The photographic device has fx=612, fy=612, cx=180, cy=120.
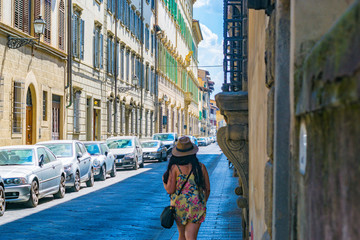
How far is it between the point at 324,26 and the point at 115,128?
121 ft

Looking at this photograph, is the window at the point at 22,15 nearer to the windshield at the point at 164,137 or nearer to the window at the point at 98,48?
the window at the point at 98,48

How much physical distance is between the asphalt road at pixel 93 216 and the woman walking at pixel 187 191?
3202mm

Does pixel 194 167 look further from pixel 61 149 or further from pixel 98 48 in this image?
pixel 98 48

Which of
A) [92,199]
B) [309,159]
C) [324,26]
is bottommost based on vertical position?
[92,199]

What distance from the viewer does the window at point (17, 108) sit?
22.5m

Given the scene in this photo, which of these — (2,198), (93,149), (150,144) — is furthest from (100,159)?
(150,144)

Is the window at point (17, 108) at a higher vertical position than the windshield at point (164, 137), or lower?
higher

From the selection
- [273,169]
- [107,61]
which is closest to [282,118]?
[273,169]

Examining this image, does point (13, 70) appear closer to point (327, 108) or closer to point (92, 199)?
point (92, 199)

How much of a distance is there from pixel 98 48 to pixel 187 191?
28.4 metres

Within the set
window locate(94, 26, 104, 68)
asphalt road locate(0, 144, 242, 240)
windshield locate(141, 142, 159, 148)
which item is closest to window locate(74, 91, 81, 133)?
window locate(94, 26, 104, 68)

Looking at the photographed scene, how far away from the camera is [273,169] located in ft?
8.94

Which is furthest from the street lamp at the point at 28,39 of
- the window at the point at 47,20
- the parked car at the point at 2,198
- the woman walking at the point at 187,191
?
the woman walking at the point at 187,191

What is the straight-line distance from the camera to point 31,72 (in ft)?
79.3
